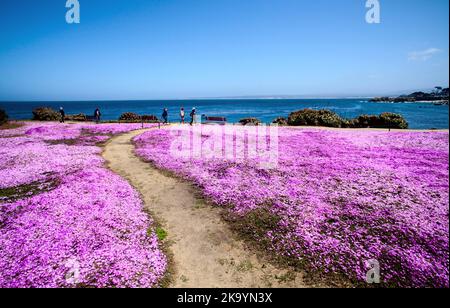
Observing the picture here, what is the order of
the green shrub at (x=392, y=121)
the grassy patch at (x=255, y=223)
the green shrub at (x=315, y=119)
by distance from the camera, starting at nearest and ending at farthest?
the grassy patch at (x=255, y=223), the green shrub at (x=392, y=121), the green shrub at (x=315, y=119)

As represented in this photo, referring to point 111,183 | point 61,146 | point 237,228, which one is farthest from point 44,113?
point 237,228

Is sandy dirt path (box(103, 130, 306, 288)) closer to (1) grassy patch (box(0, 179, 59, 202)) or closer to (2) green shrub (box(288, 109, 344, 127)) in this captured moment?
(1) grassy patch (box(0, 179, 59, 202))

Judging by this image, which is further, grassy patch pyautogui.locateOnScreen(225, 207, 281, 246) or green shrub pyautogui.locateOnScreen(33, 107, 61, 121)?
green shrub pyautogui.locateOnScreen(33, 107, 61, 121)

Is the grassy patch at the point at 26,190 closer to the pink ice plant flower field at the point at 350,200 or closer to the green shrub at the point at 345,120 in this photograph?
the pink ice plant flower field at the point at 350,200

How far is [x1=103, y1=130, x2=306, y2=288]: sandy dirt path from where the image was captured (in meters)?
8.18

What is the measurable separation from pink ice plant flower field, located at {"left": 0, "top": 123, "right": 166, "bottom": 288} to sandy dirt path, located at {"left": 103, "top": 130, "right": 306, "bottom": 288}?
30.2 inches

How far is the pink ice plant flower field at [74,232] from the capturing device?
26.3 ft

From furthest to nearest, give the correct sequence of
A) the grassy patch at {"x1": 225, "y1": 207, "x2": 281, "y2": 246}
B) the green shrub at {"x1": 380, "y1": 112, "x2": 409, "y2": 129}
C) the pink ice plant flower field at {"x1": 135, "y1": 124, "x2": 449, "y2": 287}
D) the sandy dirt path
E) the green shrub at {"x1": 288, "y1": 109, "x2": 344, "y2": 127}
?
the green shrub at {"x1": 288, "y1": 109, "x2": 344, "y2": 127}
the green shrub at {"x1": 380, "y1": 112, "x2": 409, "y2": 129}
the grassy patch at {"x1": 225, "y1": 207, "x2": 281, "y2": 246}
the pink ice plant flower field at {"x1": 135, "y1": 124, "x2": 449, "y2": 287}
the sandy dirt path

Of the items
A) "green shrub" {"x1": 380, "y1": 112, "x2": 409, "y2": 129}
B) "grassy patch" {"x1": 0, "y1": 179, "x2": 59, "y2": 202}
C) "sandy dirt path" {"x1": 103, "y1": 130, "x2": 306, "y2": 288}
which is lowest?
"sandy dirt path" {"x1": 103, "y1": 130, "x2": 306, "y2": 288}

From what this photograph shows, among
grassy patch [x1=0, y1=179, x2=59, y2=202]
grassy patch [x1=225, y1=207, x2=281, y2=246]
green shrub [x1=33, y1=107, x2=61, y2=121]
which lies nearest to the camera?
grassy patch [x1=225, y1=207, x2=281, y2=246]

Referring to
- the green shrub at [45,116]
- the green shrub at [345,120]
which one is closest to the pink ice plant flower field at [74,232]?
the green shrub at [345,120]

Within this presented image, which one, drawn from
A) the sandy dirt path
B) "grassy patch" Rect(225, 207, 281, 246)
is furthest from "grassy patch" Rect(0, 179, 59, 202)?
"grassy patch" Rect(225, 207, 281, 246)

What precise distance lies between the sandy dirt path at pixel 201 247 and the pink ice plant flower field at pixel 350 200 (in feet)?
3.52

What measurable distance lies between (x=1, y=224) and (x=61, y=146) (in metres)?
16.9
